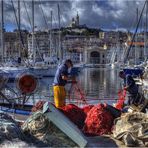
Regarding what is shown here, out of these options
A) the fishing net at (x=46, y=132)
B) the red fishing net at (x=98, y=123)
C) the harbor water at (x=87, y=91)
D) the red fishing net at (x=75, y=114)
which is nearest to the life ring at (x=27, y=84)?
the harbor water at (x=87, y=91)

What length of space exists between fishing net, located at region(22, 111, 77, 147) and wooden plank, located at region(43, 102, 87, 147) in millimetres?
89

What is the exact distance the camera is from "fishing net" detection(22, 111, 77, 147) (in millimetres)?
9273

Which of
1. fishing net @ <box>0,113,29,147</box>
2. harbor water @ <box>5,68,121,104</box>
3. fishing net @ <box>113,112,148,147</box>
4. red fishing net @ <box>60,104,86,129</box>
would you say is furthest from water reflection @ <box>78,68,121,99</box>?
fishing net @ <box>0,113,29,147</box>

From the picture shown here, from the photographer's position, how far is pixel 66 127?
9594 mm

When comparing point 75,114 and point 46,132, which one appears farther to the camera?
point 75,114

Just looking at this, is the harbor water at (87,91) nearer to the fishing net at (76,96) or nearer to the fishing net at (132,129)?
the fishing net at (76,96)

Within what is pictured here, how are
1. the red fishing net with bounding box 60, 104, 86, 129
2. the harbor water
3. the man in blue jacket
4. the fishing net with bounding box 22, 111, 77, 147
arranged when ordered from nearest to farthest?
1. the fishing net with bounding box 22, 111, 77, 147
2. the red fishing net with bounding box 60, 104, 86, 129
3. the man in blue jacket
4. the harbor water

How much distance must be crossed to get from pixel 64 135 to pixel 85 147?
2.62 ft

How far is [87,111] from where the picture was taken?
12.1m

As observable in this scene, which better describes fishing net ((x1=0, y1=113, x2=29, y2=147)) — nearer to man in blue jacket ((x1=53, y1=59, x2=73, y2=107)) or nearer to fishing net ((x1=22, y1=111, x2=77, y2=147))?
fishing net ((x1=22, y1=111, x2=77, y2=147))

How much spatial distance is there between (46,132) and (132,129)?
1777mm

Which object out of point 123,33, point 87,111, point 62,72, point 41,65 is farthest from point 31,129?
point 123,33

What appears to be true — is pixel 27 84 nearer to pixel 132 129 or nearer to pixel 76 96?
pixel 76 96

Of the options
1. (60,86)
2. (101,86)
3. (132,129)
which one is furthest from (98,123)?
(101,86)
